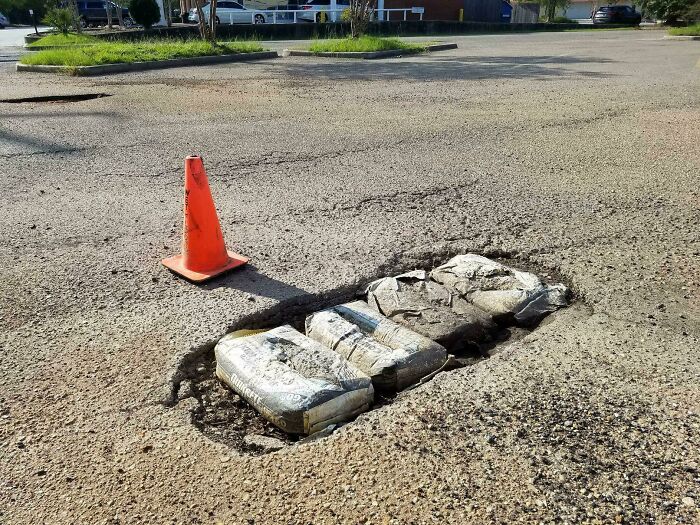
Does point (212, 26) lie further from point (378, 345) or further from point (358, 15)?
point (378, 345)

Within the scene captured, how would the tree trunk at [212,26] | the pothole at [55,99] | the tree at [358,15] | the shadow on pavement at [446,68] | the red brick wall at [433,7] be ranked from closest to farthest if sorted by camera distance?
the pothole at [55,99] < the shadow on pavement at [446,68] < the tree trunk at [212,26] < the tree at [358,15] < the red brick wall at [433,7]

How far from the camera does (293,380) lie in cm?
238

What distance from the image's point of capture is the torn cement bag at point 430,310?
2891mm

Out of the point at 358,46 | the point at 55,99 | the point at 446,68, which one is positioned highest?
the point at 358,46

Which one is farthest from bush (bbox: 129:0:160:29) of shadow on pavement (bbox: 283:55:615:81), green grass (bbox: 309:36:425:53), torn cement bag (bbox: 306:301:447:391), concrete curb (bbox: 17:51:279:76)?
torn cement bag (bbox: 306:301:447:391)

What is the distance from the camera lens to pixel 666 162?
19.2ft

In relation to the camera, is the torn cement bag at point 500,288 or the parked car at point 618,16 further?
the parked car at point 618,16

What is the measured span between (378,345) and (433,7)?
43630 mm

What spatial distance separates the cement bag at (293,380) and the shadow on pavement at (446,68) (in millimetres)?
10314

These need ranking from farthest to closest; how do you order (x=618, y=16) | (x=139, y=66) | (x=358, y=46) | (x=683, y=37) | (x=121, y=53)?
1. (x=618, y=16)
2. (x=683, y=37)
3. (x=358, y=46)
4. (x=121, y=53)
5. (x=139, y=66)

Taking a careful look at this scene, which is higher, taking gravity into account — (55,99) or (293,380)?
(55,99)

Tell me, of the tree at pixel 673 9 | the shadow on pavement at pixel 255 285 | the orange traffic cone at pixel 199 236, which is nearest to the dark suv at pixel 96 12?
the tree at pixel 673 9

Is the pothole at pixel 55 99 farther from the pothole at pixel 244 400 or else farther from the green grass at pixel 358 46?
the green grass at pixel 358 46

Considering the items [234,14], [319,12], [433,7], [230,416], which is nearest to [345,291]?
[230,416]
